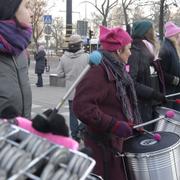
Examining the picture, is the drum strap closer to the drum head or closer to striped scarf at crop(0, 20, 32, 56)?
the drum head

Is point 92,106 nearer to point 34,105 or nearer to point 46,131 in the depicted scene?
point 46,131

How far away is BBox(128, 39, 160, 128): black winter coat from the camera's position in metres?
4.54

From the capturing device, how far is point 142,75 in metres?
4.77

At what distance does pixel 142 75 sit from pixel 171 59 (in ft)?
3.41

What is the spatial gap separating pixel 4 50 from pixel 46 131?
1.17 meters

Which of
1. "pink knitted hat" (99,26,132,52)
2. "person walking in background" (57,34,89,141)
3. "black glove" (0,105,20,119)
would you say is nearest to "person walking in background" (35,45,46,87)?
"person walking in background" (57,34,89,141)

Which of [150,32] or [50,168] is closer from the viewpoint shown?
[50,168]

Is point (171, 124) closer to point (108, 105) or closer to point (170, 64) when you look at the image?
point (108, 105)

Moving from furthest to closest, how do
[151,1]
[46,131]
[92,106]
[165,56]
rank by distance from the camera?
[151,1], [165,56], [92,106], [46,131]

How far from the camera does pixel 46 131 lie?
151 centimetres

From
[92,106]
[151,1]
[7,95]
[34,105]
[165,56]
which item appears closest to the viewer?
[7,95]

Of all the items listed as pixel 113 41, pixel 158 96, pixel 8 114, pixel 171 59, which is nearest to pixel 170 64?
pixel 171 59

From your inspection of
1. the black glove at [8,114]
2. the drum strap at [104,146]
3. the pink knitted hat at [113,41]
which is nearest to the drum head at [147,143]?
the drum strap at [104,146]

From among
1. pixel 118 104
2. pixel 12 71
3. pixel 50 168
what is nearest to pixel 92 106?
pixel 118 104
